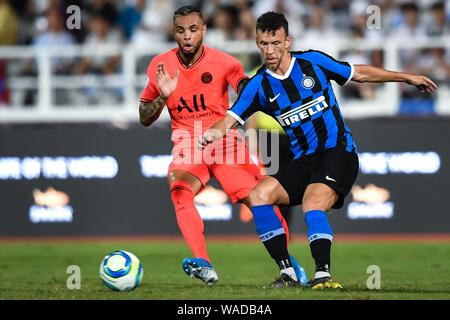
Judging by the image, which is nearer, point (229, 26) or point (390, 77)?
point (390, 77)

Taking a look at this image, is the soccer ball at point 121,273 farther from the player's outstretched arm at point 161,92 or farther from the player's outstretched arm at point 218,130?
the player's outstretched arm at point 161,92

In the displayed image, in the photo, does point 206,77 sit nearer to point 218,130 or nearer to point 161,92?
point 161,92

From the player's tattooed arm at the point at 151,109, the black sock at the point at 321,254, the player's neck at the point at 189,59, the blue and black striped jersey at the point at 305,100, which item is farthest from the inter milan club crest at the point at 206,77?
the black sock at the point at 321,254

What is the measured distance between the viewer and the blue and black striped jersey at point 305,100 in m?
9.47

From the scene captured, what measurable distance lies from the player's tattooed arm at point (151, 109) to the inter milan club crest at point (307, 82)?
1.28 metres

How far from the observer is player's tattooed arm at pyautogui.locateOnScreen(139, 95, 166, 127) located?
997 cm

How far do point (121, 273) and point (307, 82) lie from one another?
7.31 feet

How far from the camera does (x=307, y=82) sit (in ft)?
31.0

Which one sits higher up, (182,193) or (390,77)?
(390,77)

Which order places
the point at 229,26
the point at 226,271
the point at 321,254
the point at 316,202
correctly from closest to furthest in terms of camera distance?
the point at 321,254 < the point at 316,202 < the point at 226,271 < the point at 229,26

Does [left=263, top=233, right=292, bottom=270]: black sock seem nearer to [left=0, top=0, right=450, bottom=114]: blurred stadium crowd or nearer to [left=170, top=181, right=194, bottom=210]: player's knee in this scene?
[left=170, top=181, right=194, bottom=210]: player's knee

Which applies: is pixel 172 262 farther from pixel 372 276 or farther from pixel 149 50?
pixel 149 50

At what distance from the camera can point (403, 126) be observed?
15.5 meters

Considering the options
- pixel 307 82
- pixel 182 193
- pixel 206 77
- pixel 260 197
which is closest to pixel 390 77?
pixel 307 82
